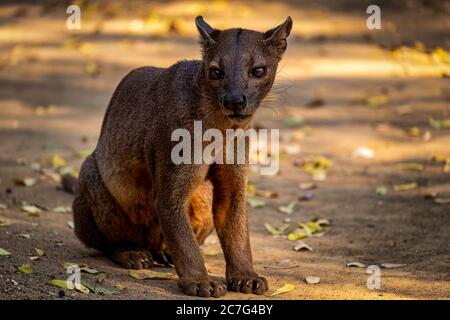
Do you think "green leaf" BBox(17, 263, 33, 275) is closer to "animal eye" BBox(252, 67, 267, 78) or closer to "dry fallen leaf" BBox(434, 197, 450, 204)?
"animal eye" BBox(252, 67, 267, 78)

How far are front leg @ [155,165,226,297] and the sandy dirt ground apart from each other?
0.20 m

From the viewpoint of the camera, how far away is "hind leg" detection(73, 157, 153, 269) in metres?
6.61

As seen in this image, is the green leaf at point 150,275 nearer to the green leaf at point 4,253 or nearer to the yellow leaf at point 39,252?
the yellow leaf at point 39,252

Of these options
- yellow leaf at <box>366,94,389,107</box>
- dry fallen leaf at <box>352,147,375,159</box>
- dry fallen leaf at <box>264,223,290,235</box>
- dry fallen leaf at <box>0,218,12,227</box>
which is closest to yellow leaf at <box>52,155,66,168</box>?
dry fallen leaf at <box>0,218,12,227</box>

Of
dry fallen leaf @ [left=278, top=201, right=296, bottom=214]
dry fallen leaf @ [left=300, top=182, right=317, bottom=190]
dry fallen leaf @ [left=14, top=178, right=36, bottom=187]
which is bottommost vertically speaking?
dry fallen leaf @ [left=278, top=201, right=296, bottom=214]

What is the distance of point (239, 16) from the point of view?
1612 cm

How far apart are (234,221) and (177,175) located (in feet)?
1.79

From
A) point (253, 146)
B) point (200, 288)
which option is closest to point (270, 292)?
point (200, 288)

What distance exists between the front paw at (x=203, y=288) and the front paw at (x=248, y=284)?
156 mm

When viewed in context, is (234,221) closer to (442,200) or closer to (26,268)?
(26,268)

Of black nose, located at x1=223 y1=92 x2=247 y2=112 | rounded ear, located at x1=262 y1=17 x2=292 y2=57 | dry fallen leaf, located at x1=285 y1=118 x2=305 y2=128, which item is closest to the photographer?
black nose, located at x1=223 y1=92 x2=247 y2=112

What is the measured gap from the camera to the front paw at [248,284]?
5840mm

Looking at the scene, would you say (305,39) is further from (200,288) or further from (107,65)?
(200,288)

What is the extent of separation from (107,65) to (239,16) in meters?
3.59
